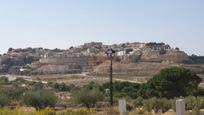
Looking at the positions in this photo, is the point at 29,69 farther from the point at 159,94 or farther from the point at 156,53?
the point at 159,94

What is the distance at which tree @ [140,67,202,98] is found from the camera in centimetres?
4112

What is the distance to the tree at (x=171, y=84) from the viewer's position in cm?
4112

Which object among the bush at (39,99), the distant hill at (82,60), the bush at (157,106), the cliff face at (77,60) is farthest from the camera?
the cliff face at (77,60)

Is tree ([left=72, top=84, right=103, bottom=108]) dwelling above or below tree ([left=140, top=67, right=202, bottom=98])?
below

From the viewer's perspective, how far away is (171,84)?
4144 cm

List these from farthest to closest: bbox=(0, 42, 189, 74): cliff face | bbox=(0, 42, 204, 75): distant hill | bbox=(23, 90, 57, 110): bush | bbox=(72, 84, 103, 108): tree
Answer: bbox=(0, 42, 189, 74): cliff face
bbox=(0, 42, 204, 75): distant hill
bbox=(72, 84, 103, 108): tree
bbox=(23, 90, 57, 110): bush

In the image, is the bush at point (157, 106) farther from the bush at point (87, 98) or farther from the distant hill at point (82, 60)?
the distant hill at point (82, 60)

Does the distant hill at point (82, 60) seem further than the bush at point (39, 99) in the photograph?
Yes

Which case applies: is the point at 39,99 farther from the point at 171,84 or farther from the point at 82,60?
the point at 82,60

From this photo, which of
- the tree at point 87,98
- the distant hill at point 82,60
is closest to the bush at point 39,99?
the tree at point 87,98

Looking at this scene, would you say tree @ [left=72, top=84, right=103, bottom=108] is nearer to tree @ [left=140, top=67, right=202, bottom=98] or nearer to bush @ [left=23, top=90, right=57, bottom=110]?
bush @ [left=23, top=90, right=57, bottom=110]

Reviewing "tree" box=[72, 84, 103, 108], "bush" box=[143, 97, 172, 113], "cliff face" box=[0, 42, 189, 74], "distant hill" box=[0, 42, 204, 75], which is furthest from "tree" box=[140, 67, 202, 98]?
"cliff face" box=[0, 42, 189, 74]

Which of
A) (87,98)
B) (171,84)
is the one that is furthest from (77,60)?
(87,98)

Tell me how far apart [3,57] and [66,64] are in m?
34.8
